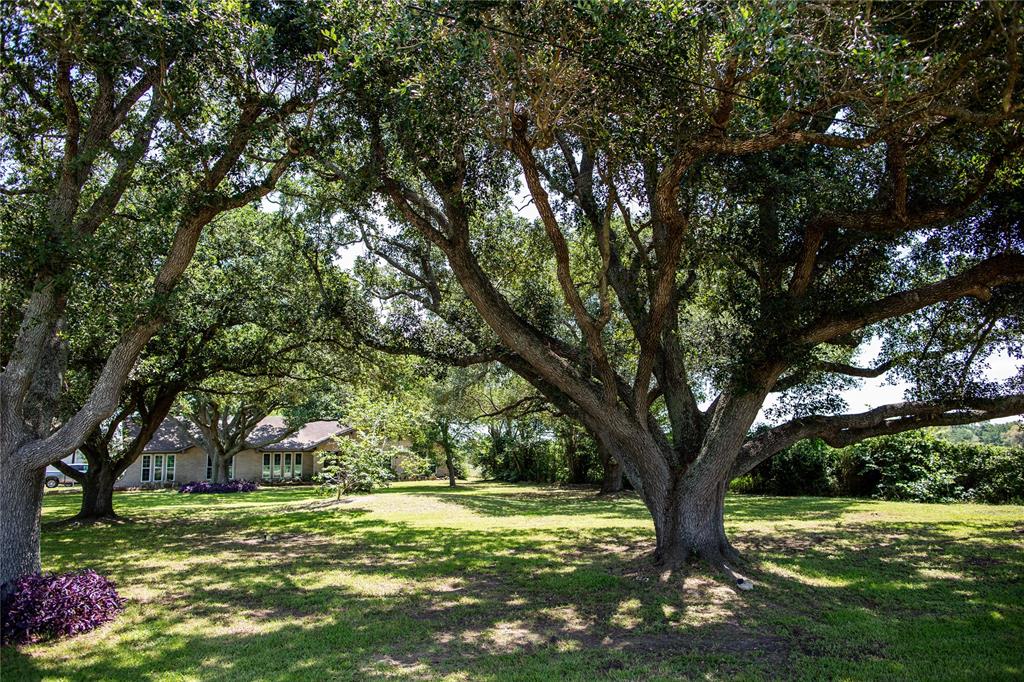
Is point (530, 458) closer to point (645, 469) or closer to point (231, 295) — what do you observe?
point (231, 295)

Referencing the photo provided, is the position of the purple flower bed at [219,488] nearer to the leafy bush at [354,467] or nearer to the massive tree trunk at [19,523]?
the leafy bush at [354,467]

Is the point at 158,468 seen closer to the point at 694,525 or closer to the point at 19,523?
the point at 19,523

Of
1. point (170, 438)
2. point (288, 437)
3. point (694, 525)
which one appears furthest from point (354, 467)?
point (170, 438)

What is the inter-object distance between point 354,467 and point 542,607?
596 inches

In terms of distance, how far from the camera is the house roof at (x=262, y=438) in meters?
36.2

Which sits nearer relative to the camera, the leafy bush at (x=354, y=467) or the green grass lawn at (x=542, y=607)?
the green grass lawn at (x=542, y=607)

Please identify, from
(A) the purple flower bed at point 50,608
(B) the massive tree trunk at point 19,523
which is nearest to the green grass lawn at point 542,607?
(A) the purple flower bed at point 50,608

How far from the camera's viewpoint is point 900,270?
31.7 feet

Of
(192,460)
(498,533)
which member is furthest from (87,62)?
(192,460)

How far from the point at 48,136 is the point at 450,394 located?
19450 mm

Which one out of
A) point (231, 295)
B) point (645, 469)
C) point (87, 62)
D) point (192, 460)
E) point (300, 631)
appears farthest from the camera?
point (192, 460)

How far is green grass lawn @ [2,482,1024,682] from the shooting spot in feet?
17.1

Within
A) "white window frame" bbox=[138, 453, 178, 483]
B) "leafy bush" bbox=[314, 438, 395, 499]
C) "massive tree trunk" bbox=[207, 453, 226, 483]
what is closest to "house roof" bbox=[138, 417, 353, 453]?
"white window frame" bbox=[138, 453, 178, 483]

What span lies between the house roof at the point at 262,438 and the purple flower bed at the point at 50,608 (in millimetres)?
28752
